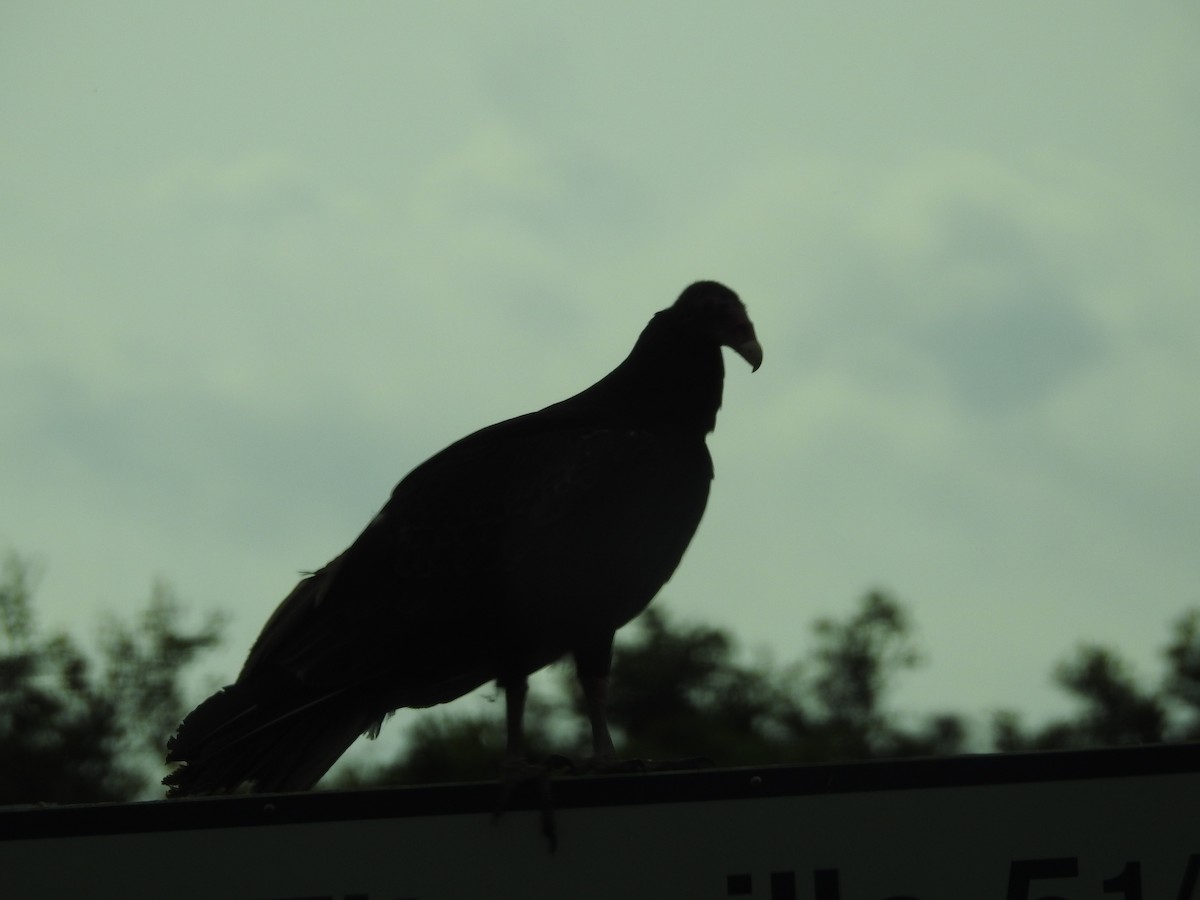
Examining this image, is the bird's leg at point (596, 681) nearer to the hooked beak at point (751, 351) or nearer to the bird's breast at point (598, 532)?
the bird's breast at point (598, 532)

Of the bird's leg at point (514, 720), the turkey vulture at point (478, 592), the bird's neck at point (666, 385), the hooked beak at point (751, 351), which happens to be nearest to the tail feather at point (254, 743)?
the turkey vulture at point (478, 592)

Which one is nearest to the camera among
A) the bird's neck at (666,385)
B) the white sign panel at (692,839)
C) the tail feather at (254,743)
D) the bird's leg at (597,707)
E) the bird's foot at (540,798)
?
the white sign panel at (692,839)

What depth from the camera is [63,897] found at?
2197 mm

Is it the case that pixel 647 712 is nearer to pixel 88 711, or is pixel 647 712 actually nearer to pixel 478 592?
pixel 88 711

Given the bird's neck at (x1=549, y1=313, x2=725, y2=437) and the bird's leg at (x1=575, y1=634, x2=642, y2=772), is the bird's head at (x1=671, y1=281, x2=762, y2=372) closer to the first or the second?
the bird's neck at (x1=549, y1=313, x2=725, y2=437)

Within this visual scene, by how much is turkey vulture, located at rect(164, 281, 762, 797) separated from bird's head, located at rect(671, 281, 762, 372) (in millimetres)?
214

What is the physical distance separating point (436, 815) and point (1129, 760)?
96 cm

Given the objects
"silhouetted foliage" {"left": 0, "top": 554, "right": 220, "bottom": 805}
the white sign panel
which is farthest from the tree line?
the white sign panel

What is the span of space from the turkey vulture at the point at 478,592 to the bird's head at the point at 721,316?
0.21 metres

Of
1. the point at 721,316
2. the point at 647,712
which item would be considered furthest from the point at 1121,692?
the point at 721,316

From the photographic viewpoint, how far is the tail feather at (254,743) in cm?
307

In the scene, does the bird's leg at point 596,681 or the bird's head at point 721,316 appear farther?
the bird's head at point 721,316

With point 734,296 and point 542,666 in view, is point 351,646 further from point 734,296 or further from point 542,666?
point 734,296

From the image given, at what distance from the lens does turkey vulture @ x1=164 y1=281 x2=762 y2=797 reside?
3143 millimetres
